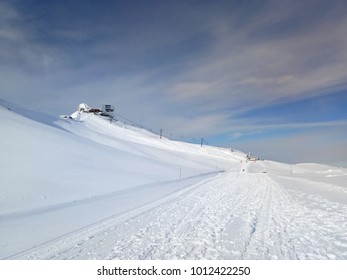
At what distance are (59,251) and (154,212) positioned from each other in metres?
4.82

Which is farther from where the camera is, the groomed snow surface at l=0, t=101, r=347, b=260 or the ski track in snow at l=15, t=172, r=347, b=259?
the groomed snow surface at l=0, t=101, r=347, b=260

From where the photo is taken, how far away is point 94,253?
6086mm

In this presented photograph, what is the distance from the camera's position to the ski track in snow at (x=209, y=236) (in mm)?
6066

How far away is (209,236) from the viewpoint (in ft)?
24.2

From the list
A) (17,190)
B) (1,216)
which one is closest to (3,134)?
(17,190)

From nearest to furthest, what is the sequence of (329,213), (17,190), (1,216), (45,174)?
(1,216), (329,213), (17,190), (45,174)

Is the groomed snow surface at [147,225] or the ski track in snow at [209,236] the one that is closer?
the ski track in snow at [209,236]

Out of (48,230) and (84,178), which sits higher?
(84,178)

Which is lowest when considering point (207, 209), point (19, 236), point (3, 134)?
point (19, 236)

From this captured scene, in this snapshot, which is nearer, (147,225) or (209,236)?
(209,236)

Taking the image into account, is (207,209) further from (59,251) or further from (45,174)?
(45,174)

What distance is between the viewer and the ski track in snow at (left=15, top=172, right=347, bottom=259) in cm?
607
